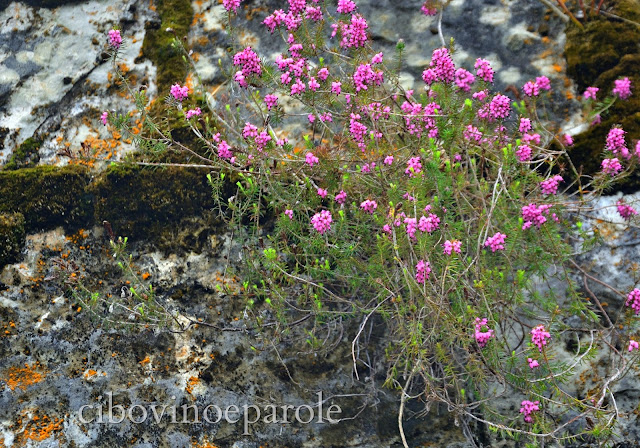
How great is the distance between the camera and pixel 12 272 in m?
3.51

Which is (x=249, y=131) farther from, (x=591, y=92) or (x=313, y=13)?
(x=591, y=92)

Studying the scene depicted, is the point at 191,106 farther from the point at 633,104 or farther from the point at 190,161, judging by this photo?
the point at 633,104

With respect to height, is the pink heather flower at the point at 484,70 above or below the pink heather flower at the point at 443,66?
below

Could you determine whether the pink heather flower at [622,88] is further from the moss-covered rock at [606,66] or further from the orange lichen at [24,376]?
the orange lichen at [24,376]

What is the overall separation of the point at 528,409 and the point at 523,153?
52.8 inches

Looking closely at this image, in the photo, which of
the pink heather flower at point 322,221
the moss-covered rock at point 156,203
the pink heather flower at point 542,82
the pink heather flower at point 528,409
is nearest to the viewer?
the pink heather flower at point 528,409

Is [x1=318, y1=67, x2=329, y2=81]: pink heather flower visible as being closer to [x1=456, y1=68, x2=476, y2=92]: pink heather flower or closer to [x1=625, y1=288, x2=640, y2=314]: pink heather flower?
[x1=456, y1=68, x2=476, y2=92]: pink heather flower

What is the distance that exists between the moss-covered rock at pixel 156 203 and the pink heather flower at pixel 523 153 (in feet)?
6.07

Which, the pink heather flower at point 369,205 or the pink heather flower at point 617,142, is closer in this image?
the pink heather flower at point 369,205

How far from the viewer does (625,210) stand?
328 cm

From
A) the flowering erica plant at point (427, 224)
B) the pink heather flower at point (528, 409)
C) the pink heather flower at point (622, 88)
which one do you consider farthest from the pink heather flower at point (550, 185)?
the pink heather flower at point (528, 409)

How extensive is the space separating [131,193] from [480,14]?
265cm

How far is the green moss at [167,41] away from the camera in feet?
13.3

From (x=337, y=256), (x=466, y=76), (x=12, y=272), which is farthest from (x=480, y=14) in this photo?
(x=12, y=272)
